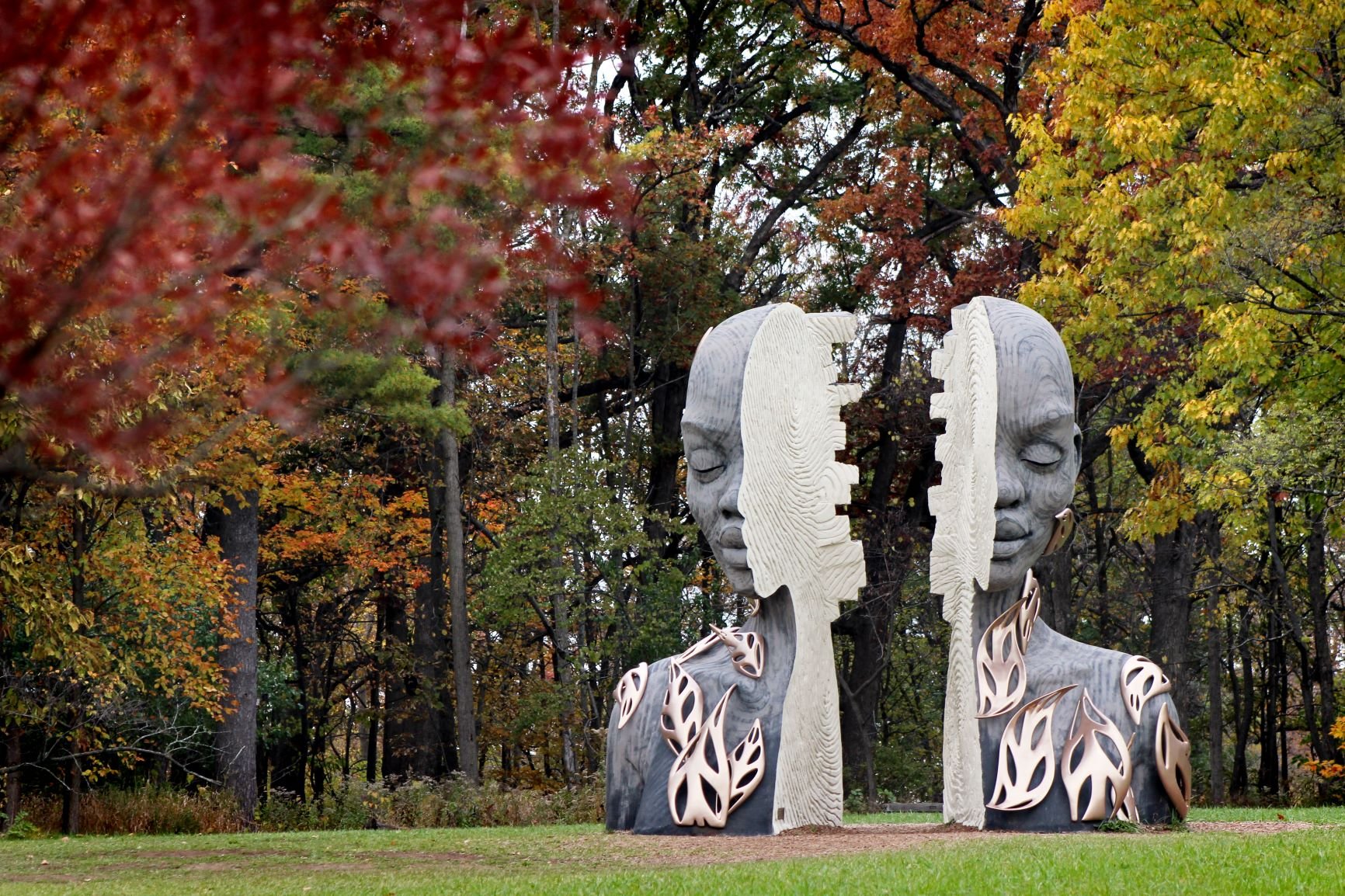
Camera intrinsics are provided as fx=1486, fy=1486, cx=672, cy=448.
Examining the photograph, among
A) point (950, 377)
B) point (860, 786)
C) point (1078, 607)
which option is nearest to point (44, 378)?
point (950, 377)

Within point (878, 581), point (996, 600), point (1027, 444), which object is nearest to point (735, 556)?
point (996, 600)

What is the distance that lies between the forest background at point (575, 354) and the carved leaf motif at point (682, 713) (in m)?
3.26

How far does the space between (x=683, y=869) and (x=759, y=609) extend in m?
3.07

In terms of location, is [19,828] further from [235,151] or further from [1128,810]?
[235,151]

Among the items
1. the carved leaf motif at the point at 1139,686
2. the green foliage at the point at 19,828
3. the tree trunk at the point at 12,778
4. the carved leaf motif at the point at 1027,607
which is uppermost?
the carved leaf motif at the point at 1027,607

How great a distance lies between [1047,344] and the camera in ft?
33.9

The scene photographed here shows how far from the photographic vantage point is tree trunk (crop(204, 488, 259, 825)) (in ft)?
60.1

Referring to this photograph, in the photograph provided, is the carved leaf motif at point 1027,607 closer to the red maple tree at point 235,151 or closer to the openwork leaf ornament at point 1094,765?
the openwork leaf ornament at point 1094,765

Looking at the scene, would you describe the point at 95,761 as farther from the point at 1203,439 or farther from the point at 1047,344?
the point at 1203,439

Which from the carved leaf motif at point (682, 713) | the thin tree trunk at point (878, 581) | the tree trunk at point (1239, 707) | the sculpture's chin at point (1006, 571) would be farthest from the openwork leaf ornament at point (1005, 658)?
the tree trunk at point (1239, 707)

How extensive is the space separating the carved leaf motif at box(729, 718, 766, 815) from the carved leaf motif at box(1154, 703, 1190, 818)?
257 centimetres

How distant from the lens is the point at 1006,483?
33.4ft

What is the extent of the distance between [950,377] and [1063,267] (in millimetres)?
5818

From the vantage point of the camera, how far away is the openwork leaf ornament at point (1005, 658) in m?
9.95
